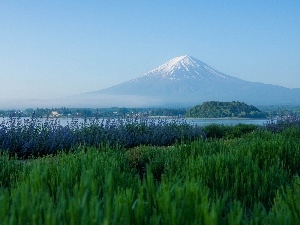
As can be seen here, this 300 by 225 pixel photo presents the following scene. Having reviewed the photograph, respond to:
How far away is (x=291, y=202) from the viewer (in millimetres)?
2797

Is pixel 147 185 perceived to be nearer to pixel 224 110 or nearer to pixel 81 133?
pixel 81 133

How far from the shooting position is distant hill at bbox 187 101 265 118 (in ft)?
125

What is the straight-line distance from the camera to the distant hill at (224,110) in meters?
38.0

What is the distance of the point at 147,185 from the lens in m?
3.05

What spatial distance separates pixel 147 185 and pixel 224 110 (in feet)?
121

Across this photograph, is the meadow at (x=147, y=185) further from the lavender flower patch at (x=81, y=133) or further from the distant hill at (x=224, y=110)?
the distant hill at (x=224, y=110)

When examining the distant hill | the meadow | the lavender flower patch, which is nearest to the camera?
the meadow

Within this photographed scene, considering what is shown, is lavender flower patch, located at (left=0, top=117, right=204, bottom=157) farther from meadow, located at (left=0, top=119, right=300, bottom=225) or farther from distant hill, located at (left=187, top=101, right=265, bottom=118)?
distant hill, located at (left=187, top=101, right=265, bottom=118)

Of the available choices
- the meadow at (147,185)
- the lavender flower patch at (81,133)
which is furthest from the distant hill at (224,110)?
the meadow at (147,185)

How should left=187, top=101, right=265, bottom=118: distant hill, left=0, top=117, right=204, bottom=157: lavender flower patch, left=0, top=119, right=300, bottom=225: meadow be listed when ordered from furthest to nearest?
left=187, top=101, right=265, bottom=118: distant hill
left=0, top=117, right=204, bottom=157: lavender flower patch
left=0, top=119, right=300, bottom=225: meadow

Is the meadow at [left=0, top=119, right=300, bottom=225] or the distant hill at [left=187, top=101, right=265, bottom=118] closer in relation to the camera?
the meadow at [left=0, top=119, right=300, bottom=225]

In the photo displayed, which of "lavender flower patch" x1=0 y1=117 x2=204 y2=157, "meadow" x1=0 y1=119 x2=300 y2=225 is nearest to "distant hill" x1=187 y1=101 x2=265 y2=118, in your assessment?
"lavender flower patch" x1=0 y1=117 x2=204 y2=157

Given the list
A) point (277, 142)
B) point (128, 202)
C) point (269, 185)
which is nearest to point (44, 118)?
point (277, 142)

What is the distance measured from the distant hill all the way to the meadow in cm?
2679
